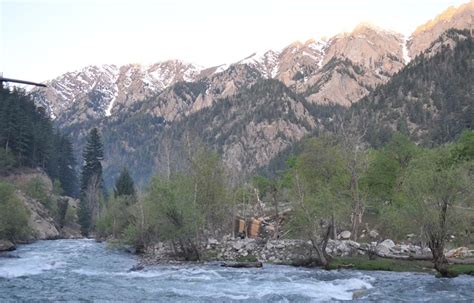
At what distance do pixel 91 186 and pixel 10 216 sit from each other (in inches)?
2494

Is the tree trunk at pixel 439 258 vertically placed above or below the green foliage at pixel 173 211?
below

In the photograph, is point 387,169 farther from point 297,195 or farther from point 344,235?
point 297,195

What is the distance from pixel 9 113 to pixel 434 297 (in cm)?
10670

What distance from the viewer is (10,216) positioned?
6712 centimetres

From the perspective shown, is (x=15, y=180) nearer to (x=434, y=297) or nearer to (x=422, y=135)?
(x=434, y=297)

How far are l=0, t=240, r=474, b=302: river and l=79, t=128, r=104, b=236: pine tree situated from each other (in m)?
71.0

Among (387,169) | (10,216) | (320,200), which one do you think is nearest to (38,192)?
(10,216)

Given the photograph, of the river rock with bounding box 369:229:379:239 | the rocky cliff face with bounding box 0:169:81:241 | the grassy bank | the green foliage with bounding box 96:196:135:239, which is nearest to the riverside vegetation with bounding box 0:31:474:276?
the green foliage with bounding box 96:196:135:239

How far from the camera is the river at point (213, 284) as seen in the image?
3070 cm

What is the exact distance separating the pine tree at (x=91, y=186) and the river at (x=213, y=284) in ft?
233

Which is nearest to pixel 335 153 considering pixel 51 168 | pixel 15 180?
pixel 15 180

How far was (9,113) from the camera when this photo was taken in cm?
11175

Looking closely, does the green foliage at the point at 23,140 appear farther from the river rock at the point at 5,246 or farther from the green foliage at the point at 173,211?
the green foliage at the point at 173,211

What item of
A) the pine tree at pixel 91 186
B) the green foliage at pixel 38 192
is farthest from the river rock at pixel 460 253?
the pine tree at pixel 91 186
